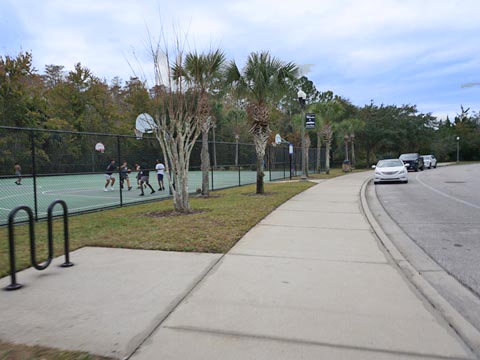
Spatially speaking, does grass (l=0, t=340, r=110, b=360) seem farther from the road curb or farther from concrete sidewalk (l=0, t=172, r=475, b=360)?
the road curb

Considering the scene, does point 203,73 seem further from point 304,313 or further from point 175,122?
point 304,313

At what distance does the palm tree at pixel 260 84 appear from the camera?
13820 mm

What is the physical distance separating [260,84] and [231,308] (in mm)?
11387

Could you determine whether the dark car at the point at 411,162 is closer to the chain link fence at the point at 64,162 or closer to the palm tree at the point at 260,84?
the chain link fence at the point at 64,162

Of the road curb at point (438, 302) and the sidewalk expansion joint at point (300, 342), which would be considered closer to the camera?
the sidewalk expansion joint at point (300, 342)

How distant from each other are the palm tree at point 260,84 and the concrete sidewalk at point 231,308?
8949mm

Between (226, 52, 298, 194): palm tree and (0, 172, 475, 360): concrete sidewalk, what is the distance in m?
8.95

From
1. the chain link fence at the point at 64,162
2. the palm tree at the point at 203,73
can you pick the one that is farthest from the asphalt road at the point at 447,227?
the chain link fence at the point at 64,162

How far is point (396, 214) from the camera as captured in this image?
10.0 metres

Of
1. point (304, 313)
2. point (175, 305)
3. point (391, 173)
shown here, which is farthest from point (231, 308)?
point (391, 173)

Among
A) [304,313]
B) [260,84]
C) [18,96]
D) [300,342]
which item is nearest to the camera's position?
[300,342]

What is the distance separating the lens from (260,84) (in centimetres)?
1381

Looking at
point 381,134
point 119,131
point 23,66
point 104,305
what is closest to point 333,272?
point 104,305

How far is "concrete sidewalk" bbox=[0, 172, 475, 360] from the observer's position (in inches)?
115
